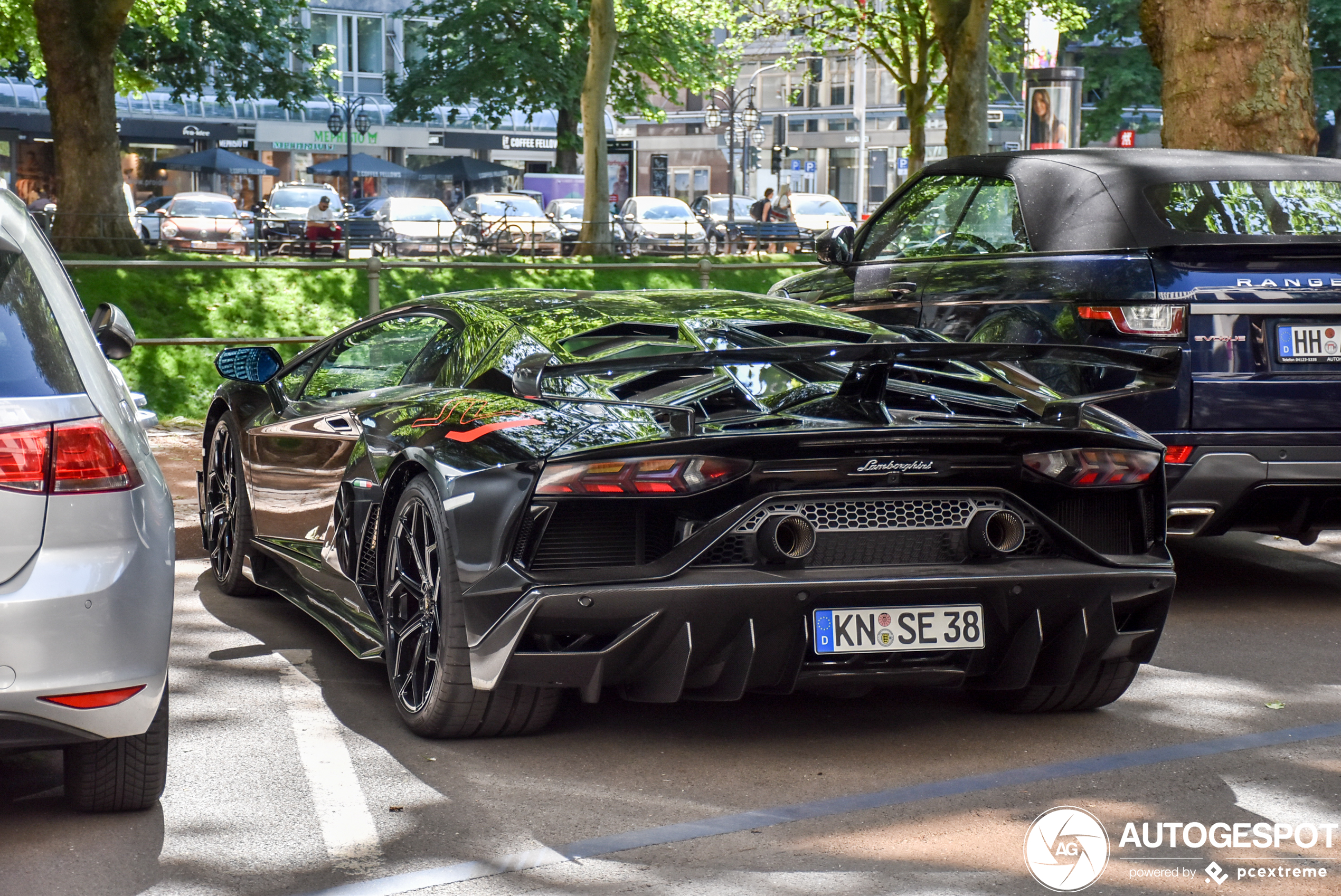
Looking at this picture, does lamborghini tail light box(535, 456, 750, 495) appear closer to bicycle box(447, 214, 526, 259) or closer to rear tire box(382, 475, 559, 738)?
rear tire box(382, 475, 559, 738)

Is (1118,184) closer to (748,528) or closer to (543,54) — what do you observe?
(748,528)

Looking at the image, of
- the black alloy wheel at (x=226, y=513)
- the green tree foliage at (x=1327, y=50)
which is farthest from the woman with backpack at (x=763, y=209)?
the black alloy wheel at (x=226, y=513)

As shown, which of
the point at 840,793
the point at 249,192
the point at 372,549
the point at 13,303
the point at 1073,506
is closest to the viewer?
the point at 13,303

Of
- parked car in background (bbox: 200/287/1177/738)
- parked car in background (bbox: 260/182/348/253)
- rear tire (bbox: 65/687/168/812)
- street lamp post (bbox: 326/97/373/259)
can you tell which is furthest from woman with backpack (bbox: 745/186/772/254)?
rear tire (bbox: 65/687/168/812)

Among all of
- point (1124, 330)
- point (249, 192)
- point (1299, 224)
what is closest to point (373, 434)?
point (1124, 330)

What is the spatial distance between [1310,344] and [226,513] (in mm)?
4214

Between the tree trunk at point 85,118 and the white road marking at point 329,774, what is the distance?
51.6 feet

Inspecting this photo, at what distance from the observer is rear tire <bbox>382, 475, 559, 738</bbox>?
4570 mm

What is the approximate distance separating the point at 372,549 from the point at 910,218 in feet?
13.3

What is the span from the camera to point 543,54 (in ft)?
153

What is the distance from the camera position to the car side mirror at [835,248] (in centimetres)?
853

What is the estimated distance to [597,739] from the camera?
4.87m

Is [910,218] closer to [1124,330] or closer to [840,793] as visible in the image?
[1124,330]

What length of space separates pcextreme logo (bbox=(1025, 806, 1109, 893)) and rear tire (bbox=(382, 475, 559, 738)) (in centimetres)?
133
